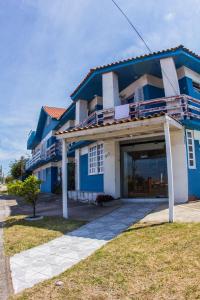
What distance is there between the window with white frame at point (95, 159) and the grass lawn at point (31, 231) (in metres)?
5.32

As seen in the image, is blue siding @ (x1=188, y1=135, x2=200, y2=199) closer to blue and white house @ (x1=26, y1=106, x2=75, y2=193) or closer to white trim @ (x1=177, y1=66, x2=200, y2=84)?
white trim @ (x1=177, y1=66, x2=200, y2=84)

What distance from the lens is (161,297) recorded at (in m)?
3.79

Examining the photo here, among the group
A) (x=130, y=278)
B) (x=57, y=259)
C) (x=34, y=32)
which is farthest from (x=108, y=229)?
(x=34, y=32)

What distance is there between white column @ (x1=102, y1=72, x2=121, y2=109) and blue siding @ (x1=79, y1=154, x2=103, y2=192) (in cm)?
408

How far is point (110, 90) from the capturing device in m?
→ 13.8

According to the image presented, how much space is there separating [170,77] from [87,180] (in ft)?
27.0

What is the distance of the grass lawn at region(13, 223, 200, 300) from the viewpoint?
13.1 feet

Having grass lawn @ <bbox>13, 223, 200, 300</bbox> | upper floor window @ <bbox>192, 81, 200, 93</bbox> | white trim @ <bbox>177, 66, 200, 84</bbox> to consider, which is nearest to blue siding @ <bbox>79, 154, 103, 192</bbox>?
white trim @ <bbox>177, 66, 200, 84</bbox>

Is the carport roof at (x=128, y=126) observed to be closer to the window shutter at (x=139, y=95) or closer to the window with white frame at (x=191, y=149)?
the window with white frame at (x=191, y=149)

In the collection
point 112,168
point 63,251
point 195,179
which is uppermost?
point 112,168

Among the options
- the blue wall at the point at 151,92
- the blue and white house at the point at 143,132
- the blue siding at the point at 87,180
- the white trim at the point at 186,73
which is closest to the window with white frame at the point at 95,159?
the blue and white house at the point at 143,132

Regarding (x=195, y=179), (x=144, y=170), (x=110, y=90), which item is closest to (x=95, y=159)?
(x=144, y=170)

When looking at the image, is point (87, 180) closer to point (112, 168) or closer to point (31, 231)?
point (112, 168)

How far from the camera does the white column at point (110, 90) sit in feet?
45.1
